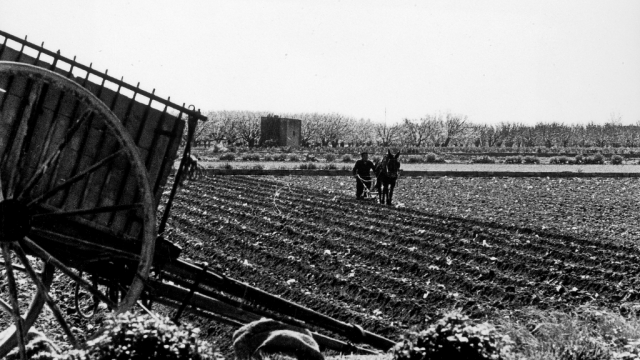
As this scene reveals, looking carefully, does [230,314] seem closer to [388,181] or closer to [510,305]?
[510,305]

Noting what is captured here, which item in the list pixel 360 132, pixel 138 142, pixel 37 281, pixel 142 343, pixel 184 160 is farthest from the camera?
pixel 360 132

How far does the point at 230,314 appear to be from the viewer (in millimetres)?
6953

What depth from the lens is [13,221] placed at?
5.57 metres

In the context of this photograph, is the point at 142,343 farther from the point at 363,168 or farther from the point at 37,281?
the point at 363,168

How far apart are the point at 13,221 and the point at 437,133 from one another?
132232 mm

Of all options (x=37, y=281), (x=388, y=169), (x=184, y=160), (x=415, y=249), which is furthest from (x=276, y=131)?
(x=37, y=281)

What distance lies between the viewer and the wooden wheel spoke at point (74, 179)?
5.70m

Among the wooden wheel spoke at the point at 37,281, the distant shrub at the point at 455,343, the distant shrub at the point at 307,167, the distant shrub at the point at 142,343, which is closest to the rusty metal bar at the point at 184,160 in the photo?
the wooden wheel spoke at the point at 37,281

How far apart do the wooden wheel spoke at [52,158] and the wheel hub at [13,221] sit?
77 millimetres

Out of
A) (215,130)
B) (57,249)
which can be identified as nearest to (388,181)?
(57,249)

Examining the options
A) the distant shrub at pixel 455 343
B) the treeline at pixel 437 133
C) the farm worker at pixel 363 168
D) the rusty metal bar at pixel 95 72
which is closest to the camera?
the distant shrub at pixel 455 343

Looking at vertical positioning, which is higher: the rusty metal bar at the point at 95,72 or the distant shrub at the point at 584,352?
the rusty metal bar at the point at 95,72

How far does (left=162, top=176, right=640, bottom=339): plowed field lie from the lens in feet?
37.5

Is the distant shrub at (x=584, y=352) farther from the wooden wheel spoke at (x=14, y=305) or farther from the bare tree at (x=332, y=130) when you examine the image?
the bare tree at (x=332, y=130)
